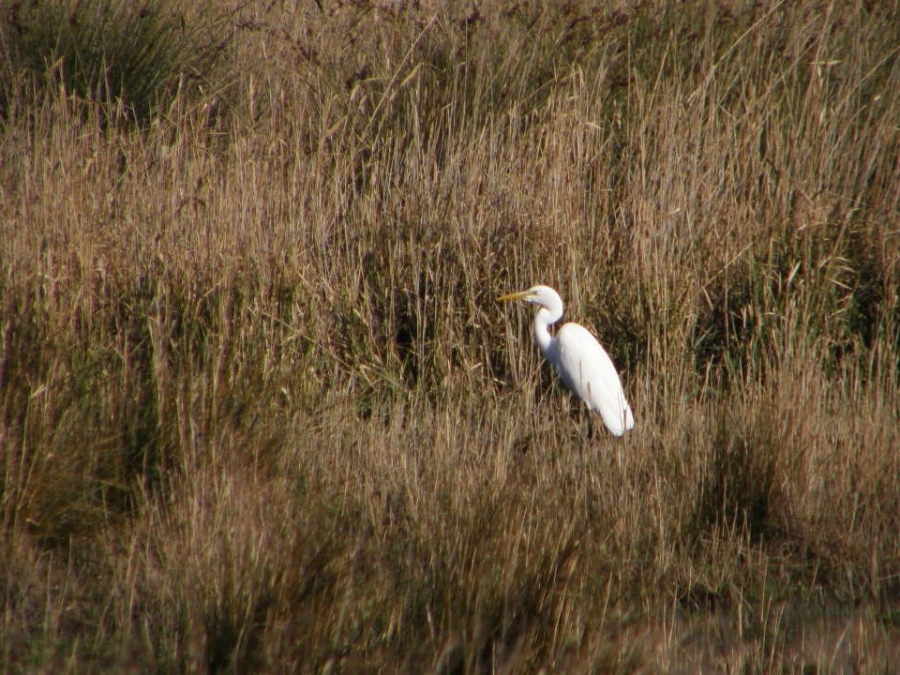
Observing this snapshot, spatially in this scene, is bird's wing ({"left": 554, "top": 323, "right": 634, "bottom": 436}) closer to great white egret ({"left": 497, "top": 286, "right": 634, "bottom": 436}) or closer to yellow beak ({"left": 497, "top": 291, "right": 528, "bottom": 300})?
great white egret ({"left": 497, "top": 286, "right": 634, "bottom": 436})

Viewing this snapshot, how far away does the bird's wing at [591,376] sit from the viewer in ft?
11.5

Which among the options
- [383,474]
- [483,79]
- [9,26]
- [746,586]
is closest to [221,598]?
[383,474]

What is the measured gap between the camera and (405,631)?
2.05m

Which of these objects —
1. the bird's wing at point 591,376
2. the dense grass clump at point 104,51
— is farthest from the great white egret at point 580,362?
the dense grass clump at point 104,51

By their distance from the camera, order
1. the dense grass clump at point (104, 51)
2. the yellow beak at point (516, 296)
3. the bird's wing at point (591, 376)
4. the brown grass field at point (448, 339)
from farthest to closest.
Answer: the dense grass clump at point (104, 51) → the yellow beak at point (516, 296) → the bird's wing at point (591, 376) → the brown grass field at point (448, 339)

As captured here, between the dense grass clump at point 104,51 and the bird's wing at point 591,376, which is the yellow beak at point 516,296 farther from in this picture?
the dense grass clump at point 104,51

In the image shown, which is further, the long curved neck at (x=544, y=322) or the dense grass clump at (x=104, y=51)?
the dense grass clump at (x=104, y=51)

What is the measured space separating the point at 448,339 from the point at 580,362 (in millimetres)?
542

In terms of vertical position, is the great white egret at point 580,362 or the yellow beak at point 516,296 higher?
the yellow beak at point 516,296

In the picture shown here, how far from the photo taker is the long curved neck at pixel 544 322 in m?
3.78

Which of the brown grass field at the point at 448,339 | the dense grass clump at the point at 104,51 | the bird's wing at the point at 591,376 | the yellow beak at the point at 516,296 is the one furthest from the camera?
the dense grass clump at the point at 104,51

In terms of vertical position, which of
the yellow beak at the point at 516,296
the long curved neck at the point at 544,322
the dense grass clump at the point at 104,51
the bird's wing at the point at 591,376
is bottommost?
the bird's wing at the point at 591,376

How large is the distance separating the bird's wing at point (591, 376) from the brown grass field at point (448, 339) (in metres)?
0.09

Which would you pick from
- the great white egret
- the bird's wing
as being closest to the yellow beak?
the great white egret
